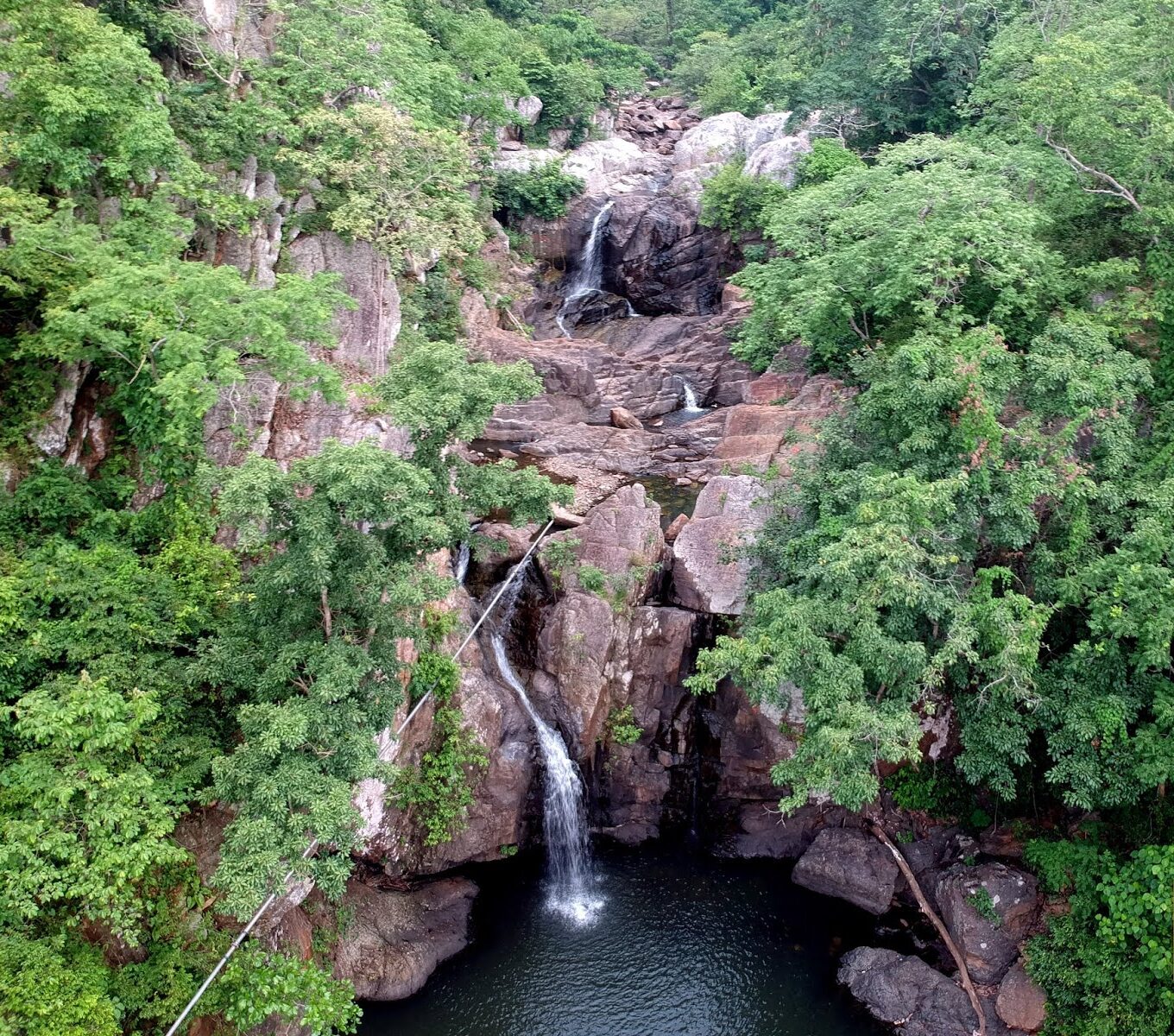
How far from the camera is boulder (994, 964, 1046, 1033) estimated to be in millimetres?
14414

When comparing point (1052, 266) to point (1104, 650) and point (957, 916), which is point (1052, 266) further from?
point (957, 916)

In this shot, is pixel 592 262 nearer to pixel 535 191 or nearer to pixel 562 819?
pixel 535 191

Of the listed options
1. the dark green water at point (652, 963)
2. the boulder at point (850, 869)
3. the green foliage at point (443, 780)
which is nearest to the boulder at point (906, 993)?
the dark green water at point (652, 963)

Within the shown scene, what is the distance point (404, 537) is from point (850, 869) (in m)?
12.0

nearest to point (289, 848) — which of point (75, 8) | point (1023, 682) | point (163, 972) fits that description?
point (163, 972)

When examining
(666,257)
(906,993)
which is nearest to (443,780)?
(906,993)

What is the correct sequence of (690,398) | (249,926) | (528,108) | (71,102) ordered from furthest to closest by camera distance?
(528,108), (690,398), (71,102), (249,926)

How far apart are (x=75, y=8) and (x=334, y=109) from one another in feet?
28.1

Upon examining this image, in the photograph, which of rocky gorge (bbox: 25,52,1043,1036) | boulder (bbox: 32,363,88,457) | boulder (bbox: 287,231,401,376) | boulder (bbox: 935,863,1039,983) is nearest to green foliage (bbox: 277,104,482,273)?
boulder (bbox: 287,231,401,376)

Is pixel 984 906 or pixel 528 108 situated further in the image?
pixel 528 108

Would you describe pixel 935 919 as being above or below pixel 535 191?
below

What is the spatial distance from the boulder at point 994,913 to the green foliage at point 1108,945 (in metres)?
0.54

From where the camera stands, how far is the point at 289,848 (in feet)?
36.6

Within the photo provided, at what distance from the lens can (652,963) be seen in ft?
52.1
